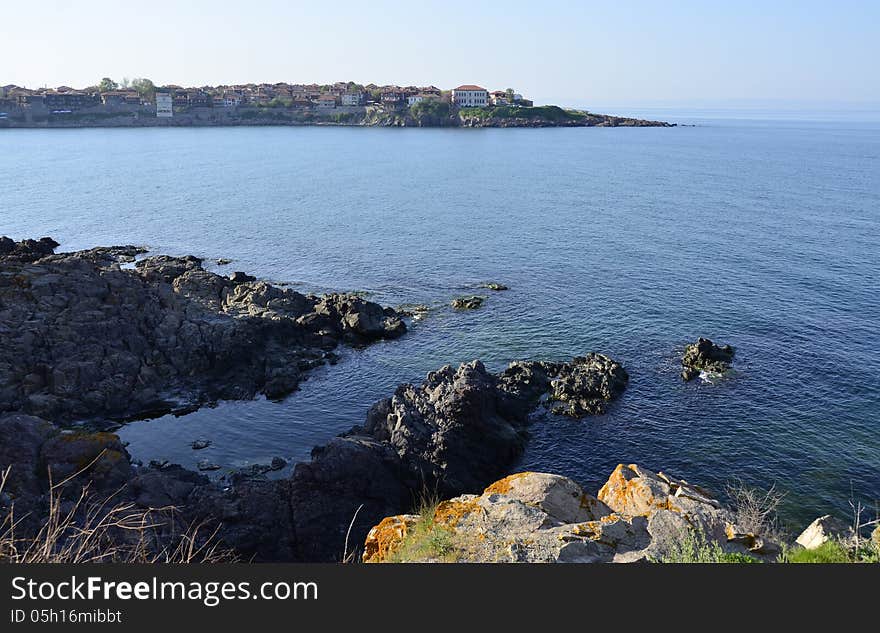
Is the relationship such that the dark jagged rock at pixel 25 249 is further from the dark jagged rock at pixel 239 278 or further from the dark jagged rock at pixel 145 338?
the dark jagged rock at pixel 239 278

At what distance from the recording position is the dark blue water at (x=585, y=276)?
1725 inches

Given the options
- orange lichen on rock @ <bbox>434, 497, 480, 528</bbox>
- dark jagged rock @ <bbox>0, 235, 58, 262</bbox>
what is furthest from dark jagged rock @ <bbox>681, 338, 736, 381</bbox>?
dark jagged rock @ <bbox>0, 235, 58, 262</bbox>

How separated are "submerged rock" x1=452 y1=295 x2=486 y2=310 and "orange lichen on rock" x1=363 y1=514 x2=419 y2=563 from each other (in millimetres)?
48007

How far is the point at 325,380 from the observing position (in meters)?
53.8

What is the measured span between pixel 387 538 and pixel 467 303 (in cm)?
5041

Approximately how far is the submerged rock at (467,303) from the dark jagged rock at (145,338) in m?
7.46

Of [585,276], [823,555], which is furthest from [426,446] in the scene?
[585,276]

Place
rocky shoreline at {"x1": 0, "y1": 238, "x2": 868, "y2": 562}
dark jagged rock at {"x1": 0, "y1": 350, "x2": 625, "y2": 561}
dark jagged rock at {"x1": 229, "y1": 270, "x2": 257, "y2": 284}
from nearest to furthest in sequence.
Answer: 1. rocky shoreline at {"x1": 0, "y1": 238, "x2": 868, "y2": 562}
2. dark jagged rock at {"x1": 0, "y1": 350, "x2": 625, "y2": 561}
3. dark jagged rock at {"x1": 229, "y1": 270, "x2": 257, "y2": 284}

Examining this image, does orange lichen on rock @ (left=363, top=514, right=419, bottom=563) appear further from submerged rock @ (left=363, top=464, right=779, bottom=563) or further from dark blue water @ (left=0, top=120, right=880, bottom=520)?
dark blue water @ (left=0, top=120, right=880, bottom=520)

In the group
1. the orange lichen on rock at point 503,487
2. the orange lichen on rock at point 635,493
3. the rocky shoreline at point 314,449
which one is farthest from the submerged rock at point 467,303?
the orange lichen on rock at point 503,487

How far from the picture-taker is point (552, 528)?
19.8 meters

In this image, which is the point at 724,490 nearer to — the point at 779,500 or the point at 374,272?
the point at 779,500

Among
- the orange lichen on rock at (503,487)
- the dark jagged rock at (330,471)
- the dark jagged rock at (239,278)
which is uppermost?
the orange lichen on rock at (503,487)

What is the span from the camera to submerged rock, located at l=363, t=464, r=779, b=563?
58.6 feet
